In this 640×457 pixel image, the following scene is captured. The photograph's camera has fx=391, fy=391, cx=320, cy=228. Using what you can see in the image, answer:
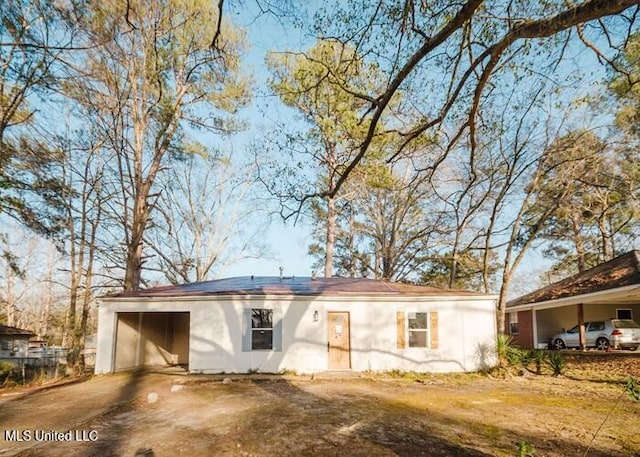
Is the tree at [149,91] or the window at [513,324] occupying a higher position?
the tree at [149,91]

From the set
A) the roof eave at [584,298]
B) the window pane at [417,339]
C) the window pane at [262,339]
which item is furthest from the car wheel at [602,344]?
the window pane at [262,339]

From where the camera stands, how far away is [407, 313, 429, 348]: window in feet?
40.4

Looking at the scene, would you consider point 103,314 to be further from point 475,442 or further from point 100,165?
point 475,442

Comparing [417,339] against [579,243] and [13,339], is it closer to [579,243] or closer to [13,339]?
[579,243]

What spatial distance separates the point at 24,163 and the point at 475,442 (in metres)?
16.5

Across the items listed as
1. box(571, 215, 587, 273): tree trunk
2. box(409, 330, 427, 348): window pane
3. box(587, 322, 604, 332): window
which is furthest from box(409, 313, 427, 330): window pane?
box(571, 215, 587, 273): tree trunk

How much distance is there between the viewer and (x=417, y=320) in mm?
12414

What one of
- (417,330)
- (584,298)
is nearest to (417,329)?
(417,330)

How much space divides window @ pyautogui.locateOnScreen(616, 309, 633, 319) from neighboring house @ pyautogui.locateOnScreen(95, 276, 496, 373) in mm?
11390

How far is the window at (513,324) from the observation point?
23.1m

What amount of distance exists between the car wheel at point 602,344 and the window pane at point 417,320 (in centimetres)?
987

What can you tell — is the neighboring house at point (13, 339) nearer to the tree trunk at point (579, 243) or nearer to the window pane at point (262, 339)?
the window pane at point (262, 339)

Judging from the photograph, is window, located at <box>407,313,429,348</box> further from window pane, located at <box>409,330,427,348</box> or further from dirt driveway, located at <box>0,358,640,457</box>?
dirt driveway, located at <box>0,358,640,457</box>

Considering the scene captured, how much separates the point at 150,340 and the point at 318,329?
6.54m
